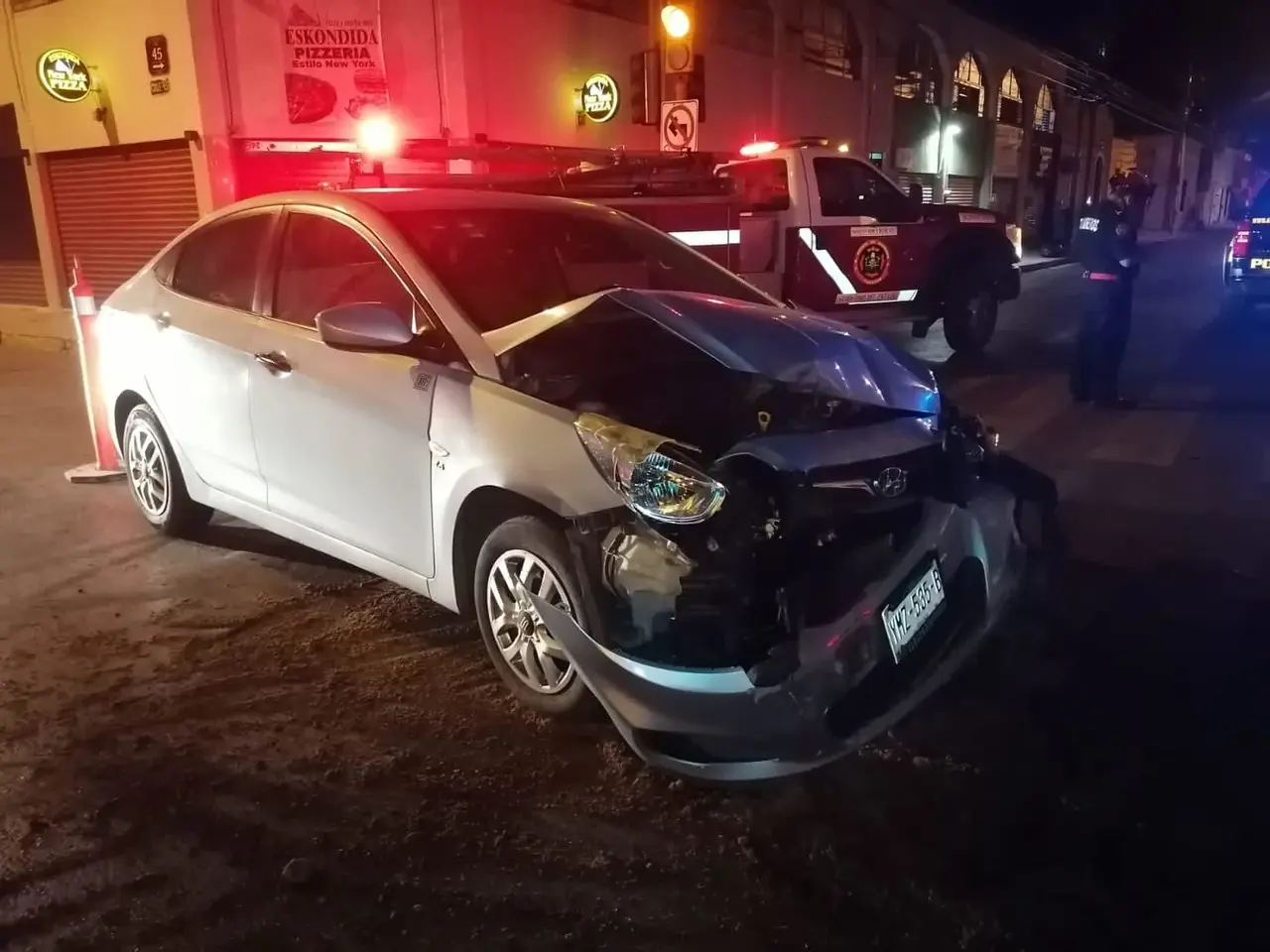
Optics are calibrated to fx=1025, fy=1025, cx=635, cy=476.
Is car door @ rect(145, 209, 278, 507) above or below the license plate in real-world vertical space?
above

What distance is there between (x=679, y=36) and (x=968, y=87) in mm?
19785

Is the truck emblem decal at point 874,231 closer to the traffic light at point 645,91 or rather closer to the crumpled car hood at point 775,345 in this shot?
the traffic light at point 645,91

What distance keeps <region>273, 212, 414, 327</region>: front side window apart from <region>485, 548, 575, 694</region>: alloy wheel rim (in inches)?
50.8

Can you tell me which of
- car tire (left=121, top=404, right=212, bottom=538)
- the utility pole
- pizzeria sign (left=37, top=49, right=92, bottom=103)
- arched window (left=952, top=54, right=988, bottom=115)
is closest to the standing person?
car tire (left=121, top=404, right=212, bottom=538)

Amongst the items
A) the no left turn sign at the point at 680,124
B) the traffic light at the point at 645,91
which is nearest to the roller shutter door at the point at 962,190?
the traffic light at the point at 645,91

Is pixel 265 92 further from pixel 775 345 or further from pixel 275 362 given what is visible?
pixel 775 345

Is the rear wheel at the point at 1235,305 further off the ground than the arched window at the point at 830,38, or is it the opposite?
the arched window at the point at 830,38

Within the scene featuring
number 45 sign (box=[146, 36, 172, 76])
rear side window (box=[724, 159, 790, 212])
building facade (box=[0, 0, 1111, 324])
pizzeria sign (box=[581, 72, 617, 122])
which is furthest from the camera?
pizzeria sign (box=[581, 72, 617, 122])

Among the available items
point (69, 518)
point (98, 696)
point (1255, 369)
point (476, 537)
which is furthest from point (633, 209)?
point (1255, 369)

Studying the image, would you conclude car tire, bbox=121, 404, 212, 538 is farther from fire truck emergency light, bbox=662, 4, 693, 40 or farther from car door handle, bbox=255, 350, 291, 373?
fire truck emergency light, bbox=662, 4, 693, 40

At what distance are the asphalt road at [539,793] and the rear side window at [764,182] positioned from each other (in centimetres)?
539

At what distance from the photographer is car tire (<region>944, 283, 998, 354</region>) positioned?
1081cm

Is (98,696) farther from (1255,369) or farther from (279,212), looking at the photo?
(1255,369)

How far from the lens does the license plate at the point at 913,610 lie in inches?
114
